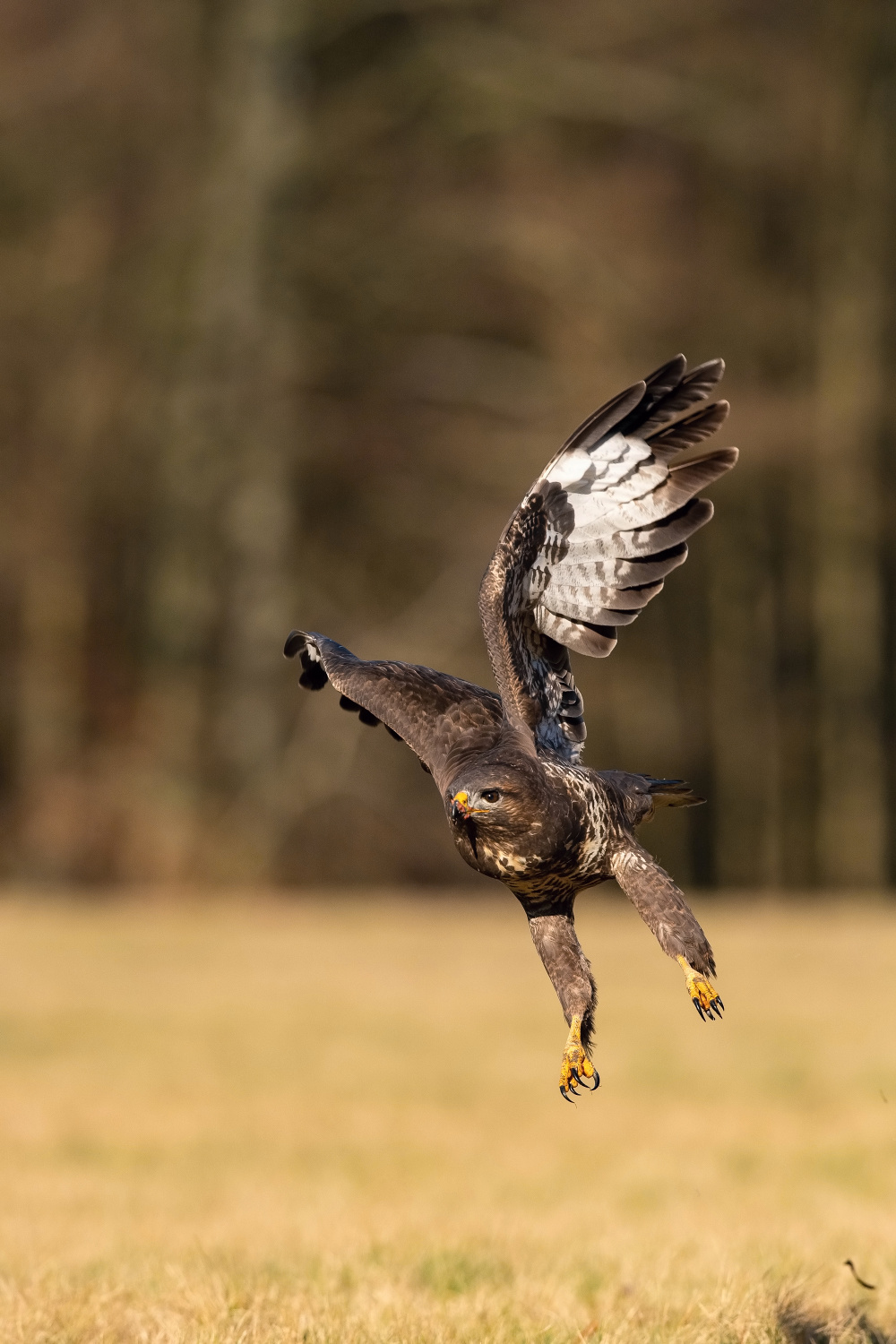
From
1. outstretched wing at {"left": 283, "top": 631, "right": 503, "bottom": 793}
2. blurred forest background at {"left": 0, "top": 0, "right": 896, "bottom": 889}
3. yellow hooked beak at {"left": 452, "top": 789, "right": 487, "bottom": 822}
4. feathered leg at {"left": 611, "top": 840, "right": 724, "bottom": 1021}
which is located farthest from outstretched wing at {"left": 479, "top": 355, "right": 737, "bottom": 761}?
blurred forest background at {"left": 0, "top": 0, "right": 896, "bottom": 889}

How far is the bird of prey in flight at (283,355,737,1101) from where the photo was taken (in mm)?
3627

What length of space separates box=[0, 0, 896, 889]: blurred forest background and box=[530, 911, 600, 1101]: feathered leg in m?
15.1

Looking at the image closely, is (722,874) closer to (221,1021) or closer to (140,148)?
(140,148)

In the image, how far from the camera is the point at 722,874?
29188mm

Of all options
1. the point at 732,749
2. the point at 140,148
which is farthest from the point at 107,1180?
the point at 732,749

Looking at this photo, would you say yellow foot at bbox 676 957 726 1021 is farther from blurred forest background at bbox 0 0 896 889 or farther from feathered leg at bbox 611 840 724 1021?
blurred forest background at bbox 0 0 896 889

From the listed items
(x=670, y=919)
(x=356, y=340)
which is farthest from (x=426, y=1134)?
(x=356, y=340)

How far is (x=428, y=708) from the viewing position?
4.07 m

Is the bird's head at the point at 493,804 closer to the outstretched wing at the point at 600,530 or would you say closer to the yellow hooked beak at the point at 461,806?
the yellow hooked beak at the point at 461,806

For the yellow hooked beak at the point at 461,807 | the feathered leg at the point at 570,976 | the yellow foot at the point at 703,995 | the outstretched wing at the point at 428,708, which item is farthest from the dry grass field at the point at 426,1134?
the yellow hooked beak at the point at 461,807

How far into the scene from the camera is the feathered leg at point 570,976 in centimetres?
369

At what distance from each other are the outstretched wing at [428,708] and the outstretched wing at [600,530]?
6.4 inches

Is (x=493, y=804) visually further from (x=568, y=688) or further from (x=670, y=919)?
(x=568, y=688)

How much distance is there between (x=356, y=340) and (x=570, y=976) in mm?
17217
